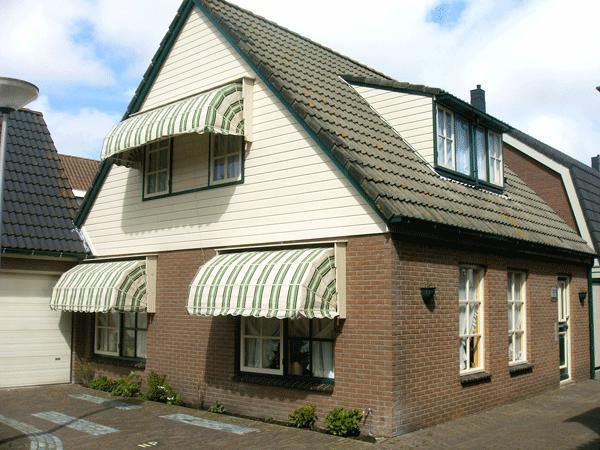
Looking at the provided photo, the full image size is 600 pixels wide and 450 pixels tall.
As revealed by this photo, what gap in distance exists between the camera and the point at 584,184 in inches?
781

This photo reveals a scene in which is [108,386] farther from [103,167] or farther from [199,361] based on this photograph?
[103,167]

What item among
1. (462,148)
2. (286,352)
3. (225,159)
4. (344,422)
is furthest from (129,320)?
(462,148)

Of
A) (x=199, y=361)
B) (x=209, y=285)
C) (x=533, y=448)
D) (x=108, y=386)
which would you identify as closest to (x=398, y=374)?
(x=533, y=448)

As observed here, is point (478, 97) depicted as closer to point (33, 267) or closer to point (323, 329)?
point (323, 329)

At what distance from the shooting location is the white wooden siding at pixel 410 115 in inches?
521

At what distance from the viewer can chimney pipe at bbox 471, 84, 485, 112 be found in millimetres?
22984

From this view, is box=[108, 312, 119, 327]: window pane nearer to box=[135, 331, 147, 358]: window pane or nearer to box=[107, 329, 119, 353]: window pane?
box=[107, 329, 119, 353]: window pane

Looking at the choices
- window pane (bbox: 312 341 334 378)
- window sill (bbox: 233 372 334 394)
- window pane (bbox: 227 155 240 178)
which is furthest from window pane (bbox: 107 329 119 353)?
window pane (bbox: 312 341 334 378)

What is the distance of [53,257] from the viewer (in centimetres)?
1669

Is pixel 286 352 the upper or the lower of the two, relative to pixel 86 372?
upper

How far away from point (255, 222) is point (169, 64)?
515 centimetres

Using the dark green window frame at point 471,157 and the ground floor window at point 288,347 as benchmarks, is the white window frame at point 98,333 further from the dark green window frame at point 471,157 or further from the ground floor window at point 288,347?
the dark green window frame at point 471,157

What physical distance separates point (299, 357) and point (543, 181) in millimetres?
11860

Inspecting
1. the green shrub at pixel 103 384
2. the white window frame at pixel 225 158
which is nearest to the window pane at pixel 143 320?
the green shrub at pixel 103 384
